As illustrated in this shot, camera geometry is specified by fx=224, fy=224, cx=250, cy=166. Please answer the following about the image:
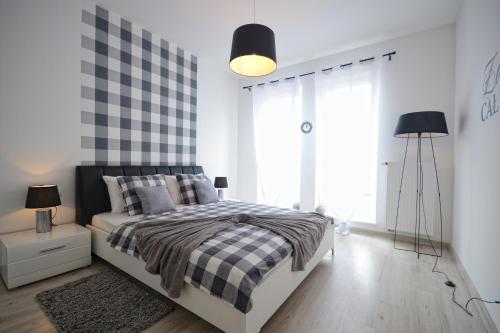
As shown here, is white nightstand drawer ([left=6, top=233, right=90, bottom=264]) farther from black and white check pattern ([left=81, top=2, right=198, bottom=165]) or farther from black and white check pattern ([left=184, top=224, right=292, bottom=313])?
black and white check pattern ([left=184, top=224, right=292, bottom=313])

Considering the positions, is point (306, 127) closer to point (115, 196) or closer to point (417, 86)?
point (417, 86)

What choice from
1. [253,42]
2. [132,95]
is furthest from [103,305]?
[132,95]

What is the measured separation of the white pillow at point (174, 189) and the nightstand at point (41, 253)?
3.38 feet

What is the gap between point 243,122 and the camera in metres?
4.86

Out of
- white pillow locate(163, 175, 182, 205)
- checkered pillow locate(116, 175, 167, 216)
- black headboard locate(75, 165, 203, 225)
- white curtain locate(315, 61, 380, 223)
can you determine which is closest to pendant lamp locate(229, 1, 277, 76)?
checkered pillow locate(116, 175, 167, 216)

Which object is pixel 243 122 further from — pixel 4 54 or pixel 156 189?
pixel 4 54

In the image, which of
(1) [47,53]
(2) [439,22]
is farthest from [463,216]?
(1) [47,53]

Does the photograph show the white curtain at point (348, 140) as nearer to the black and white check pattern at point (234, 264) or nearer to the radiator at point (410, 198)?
the radiator at point (410, 198)

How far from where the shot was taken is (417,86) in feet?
10.3

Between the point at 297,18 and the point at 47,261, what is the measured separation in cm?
376

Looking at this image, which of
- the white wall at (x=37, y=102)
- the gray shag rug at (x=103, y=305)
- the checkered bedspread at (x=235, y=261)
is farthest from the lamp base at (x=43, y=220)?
the checkered bedspread at (x=235, y=261)

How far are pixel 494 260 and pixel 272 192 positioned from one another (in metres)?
3.14

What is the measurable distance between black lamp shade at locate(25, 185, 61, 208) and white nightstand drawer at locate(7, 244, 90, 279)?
1.49 ft

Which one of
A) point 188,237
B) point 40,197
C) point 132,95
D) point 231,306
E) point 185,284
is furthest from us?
point 132,95
